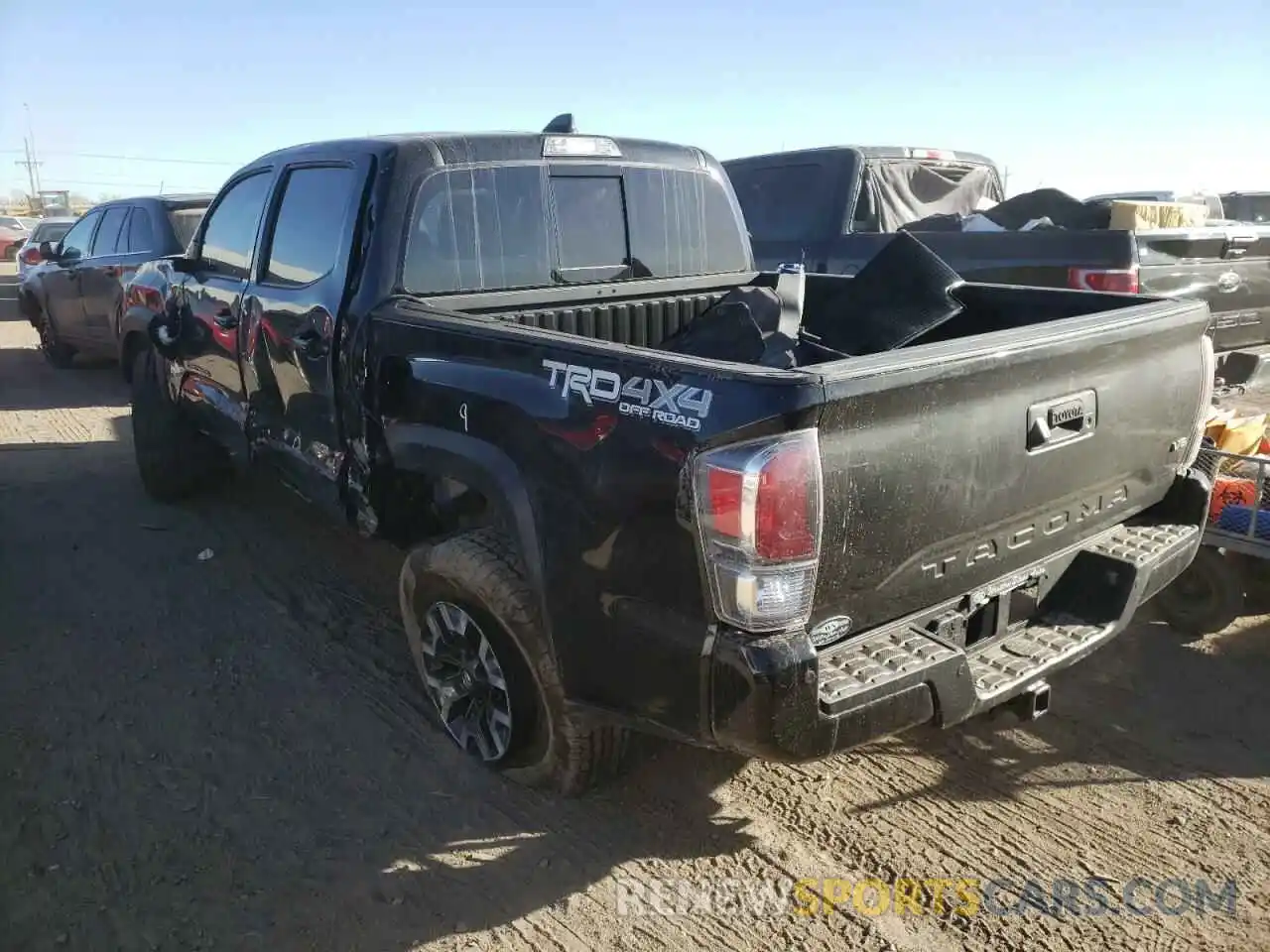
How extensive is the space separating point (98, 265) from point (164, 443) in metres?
4.58

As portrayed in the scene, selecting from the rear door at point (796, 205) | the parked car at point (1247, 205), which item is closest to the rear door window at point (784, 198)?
the rear door at point (796, 205)

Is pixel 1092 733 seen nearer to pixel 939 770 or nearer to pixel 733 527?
pixel 939 770

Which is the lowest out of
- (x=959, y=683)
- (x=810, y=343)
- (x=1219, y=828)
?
(x=1219, y=828)

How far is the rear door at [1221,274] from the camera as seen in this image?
17.9 feet

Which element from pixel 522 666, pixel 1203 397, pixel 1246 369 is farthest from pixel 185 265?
pixel 1246 369

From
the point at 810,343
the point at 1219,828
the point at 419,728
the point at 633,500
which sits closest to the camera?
the point at 633,500

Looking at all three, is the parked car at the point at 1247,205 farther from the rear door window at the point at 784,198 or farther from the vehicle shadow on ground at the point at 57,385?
the vehicle shadow on ground at the point at 57,385

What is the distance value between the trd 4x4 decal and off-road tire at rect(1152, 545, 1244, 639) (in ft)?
→ 9.40

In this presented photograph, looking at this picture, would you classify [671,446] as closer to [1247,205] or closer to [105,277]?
[105,277]

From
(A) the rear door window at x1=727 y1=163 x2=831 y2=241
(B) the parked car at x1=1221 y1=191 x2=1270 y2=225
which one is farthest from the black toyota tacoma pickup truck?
(B) the parked car at x1=1221 y1=191 x2=1270 y2=225

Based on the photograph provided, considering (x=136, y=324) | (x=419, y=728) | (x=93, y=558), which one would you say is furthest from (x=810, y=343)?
(x=136, y=324)

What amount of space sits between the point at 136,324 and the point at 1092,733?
5.65m

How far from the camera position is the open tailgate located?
2395 mm

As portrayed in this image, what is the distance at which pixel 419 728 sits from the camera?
3656mm
